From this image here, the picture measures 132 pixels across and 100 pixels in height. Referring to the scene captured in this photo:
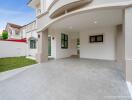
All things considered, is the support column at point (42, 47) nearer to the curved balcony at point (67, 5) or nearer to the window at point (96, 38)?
the curved balcony at point (67, 5)

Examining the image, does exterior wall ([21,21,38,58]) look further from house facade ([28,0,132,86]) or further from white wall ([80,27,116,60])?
white wall ([80,27,116,60])

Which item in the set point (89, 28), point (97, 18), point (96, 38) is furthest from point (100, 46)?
point (97, 18)

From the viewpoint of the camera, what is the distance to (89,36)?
1124 centimetres

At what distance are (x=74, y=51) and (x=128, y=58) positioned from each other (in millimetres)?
10381

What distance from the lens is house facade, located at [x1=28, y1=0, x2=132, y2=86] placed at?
15.2ft

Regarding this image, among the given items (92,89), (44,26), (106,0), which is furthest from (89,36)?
(92,89)

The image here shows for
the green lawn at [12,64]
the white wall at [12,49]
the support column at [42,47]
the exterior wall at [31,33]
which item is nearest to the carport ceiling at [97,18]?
the support column at [42,47]

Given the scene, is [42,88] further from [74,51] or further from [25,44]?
[25,44]

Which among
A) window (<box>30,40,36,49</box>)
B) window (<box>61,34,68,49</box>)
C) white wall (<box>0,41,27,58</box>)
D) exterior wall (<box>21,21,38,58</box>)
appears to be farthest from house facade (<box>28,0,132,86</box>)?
white wall (<box>0,41,27,58</box>)

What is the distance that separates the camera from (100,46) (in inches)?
407

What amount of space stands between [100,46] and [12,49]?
40.7ft

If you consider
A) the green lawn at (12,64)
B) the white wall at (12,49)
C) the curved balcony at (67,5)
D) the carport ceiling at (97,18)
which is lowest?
the green lawn at (12,64)

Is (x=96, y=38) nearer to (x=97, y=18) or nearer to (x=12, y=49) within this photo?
(x=97, y=18)

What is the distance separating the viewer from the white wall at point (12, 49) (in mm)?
14105
